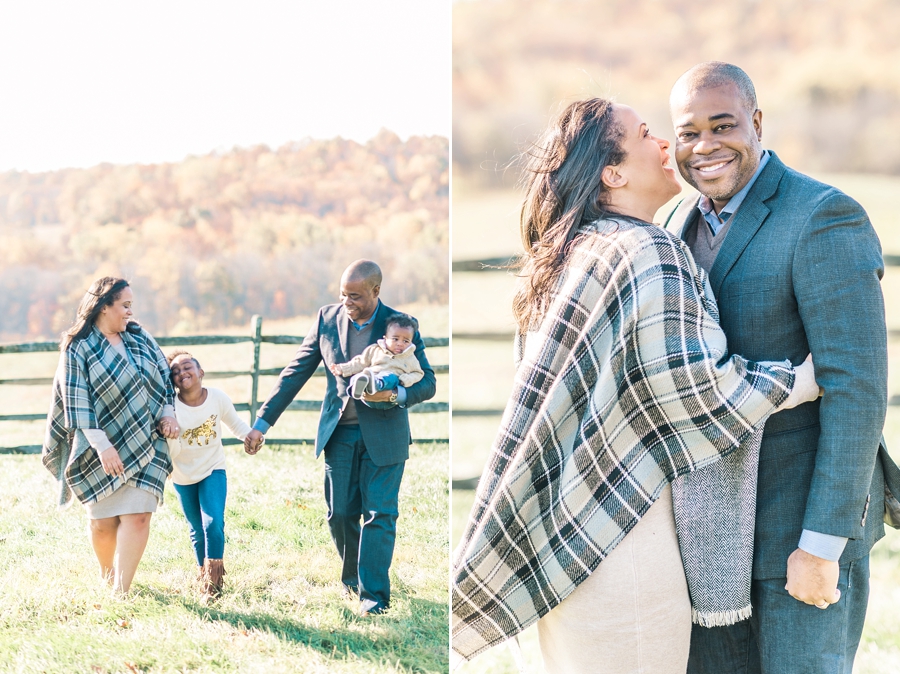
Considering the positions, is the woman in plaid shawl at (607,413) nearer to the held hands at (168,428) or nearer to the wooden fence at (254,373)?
the held hands at (168,428)

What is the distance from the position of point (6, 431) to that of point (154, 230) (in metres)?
3.67

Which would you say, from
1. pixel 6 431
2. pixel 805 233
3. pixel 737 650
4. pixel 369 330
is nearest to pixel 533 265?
pixel 805 233

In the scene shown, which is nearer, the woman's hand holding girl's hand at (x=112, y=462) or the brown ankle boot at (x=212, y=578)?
the woman's hand holding girl's hand at (x=112, y=462)

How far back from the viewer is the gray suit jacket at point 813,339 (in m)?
1.78

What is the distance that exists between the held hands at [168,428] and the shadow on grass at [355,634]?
655mm

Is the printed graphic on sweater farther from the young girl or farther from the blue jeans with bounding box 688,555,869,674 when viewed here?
the blue jeans with bounding box 688,555,869,674

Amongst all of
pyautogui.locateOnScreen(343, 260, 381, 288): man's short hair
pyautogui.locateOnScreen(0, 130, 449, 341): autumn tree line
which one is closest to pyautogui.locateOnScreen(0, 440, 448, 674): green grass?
pyautogui.locateOnScreen(343, 260, 381, 288): man's short hair

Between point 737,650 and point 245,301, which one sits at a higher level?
point 245,301

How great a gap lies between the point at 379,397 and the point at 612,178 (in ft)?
5.18

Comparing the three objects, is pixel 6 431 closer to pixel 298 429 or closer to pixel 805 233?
pixel 298 429

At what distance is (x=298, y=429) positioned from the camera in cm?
612

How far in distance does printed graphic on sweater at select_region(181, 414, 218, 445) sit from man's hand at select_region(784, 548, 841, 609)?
240cm

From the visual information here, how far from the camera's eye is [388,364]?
333cm

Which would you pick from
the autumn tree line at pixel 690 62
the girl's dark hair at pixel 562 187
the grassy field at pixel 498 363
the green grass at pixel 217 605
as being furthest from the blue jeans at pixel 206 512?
the autumn tree line at pixel 690 62
